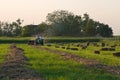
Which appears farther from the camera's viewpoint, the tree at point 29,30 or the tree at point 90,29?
the tree at point 29,30

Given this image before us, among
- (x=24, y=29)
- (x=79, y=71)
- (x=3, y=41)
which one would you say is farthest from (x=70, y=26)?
(x=79, y=71)

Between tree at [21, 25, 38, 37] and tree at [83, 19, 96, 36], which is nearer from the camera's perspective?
tree at [83, 19, 96, 36]

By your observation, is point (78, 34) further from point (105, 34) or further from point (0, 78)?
point (0, 78)

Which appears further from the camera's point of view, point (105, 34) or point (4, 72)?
point (105, 34)

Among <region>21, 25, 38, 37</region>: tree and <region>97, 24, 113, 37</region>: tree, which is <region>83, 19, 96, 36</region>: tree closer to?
<region>97, 24, 113, 37</region>: tree

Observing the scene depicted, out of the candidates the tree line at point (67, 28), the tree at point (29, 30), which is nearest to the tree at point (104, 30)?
the tree line at point (67, 28)

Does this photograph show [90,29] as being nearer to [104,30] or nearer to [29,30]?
[104,30]

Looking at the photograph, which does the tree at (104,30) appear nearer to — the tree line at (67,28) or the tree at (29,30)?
the tree line at (67,28)

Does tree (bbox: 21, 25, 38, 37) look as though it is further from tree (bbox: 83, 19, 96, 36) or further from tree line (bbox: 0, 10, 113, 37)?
tree (bbox: 83, 19, 96, 36)

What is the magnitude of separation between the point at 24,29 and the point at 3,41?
7554cm

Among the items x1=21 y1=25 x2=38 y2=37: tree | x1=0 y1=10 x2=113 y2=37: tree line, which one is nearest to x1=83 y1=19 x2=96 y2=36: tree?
x1=0 y1=10 x2=113 y2=37: tree line

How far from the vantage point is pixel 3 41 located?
108 m

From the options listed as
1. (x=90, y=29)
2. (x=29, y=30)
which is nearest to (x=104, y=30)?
(x=90, y=29)

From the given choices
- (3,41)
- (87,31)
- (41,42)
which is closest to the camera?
(41,42)
